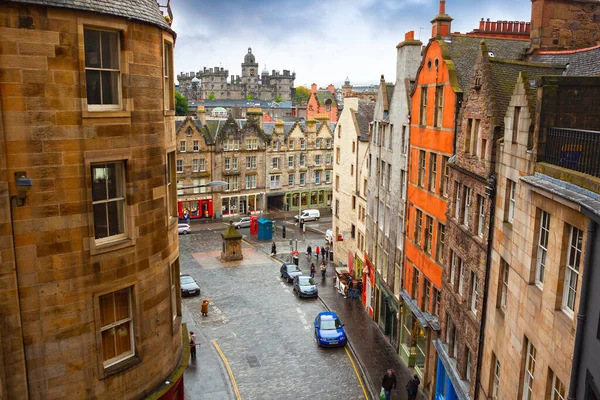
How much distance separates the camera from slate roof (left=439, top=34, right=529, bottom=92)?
79.9 feet

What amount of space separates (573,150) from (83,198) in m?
11.0

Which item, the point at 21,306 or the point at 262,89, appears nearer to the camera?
the point at 21,306

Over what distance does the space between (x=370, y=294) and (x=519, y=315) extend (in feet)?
73.2

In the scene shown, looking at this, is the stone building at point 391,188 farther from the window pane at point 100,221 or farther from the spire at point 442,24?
the window pane at point 100,221

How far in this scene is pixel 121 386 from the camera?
42.3 feet

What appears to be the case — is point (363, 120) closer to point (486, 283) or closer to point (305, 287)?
point (305, 287)

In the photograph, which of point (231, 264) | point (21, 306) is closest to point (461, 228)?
point (21, 306)

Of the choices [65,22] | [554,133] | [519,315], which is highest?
[65,22]

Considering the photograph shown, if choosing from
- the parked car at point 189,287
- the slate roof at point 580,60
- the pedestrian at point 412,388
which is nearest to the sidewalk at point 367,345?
the pedestrian at point 412,388

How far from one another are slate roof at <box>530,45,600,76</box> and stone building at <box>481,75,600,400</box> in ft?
17.5

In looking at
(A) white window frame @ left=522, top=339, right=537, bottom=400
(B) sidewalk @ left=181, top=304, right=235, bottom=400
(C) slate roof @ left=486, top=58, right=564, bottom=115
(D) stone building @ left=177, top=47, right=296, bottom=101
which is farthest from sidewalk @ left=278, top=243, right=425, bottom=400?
(D) stone building @ left=177, top=47, right=296, bottom=101

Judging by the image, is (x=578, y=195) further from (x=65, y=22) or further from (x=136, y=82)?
(x=65, y=22)

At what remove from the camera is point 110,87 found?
1212 centimetres

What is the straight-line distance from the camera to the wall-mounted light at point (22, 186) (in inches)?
409
